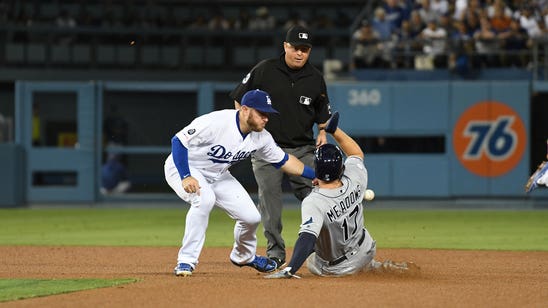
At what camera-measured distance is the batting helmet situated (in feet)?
26.7

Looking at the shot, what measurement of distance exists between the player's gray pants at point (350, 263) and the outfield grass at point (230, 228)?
3.73 m

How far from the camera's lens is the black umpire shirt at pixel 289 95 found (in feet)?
31.8

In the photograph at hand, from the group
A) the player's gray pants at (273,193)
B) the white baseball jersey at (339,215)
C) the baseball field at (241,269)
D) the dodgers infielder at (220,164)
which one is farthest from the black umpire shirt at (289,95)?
the baseball field at (241,269)

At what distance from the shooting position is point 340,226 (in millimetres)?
8320

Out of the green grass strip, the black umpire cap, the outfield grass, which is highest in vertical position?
the black umpire cap

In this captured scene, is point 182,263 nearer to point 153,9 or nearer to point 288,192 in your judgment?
point 288,192

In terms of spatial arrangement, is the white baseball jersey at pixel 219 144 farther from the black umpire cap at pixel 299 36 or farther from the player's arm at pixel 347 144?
the black umpire cap at pixel 299 36

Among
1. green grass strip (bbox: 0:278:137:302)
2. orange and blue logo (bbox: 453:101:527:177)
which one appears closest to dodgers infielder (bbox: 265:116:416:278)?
green grass strip (bbox: 0:278:137:302)

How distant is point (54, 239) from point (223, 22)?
12760 millimetres

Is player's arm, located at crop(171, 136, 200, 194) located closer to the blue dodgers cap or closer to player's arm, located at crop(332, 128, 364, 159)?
the blue dodgers cap

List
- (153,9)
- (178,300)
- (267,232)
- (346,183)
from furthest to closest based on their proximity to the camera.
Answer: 1. (153,9)
2. (267,232)
3. (346,183)
4. (178,300)

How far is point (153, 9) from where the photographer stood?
26.2 metres

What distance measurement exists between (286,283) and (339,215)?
70 cm

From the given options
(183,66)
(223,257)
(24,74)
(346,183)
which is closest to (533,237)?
(223,257)
